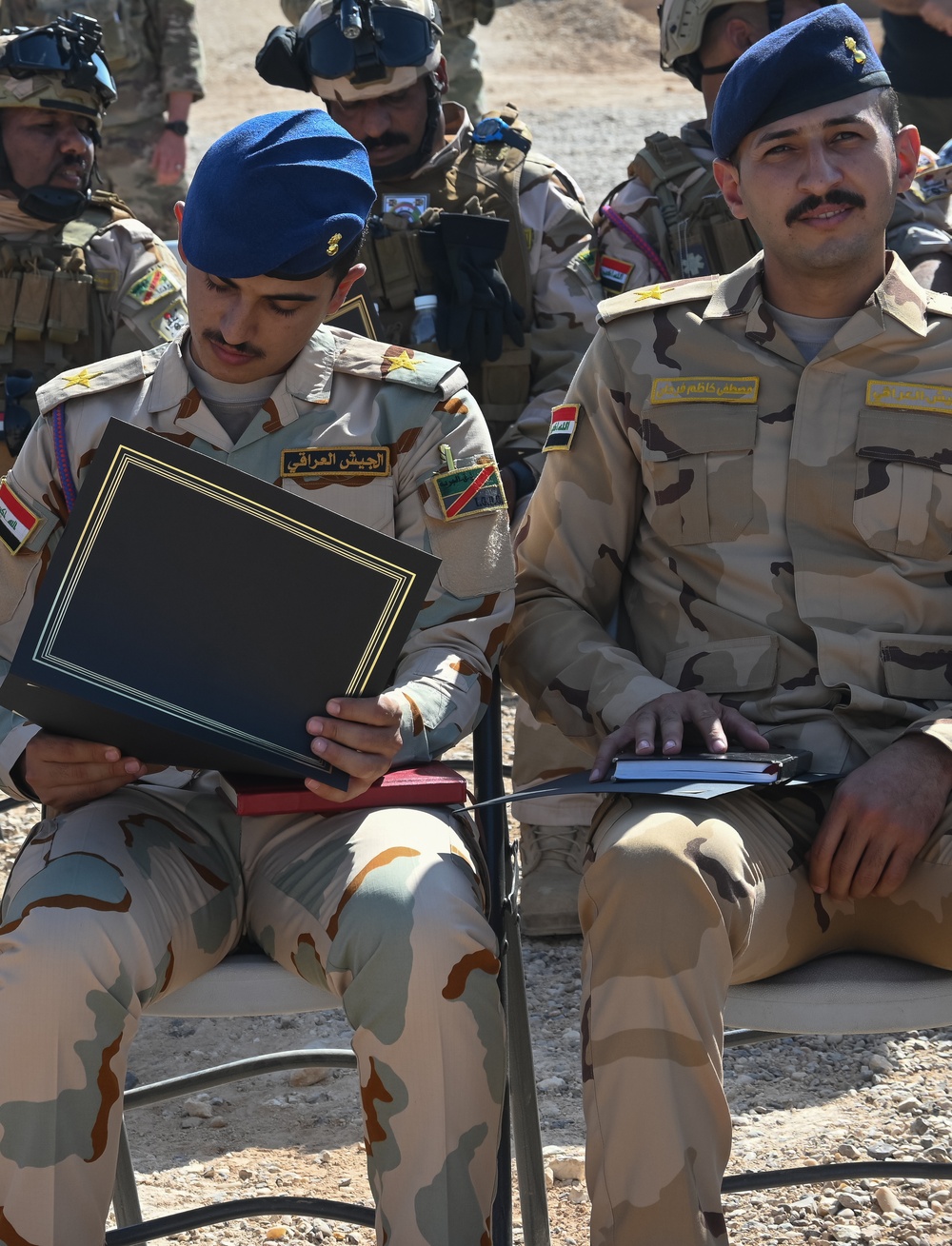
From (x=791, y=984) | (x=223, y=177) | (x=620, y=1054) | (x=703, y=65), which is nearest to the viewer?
(x=620, y=1054)

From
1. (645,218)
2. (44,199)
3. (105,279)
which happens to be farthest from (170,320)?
(645,218)

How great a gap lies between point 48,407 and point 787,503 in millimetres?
1185

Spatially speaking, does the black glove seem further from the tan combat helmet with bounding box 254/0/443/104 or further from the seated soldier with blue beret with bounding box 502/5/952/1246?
the seated soldier with blue beret with bounding box 502/5/952/1246

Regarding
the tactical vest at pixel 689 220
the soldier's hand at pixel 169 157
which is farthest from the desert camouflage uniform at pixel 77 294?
the soldier's hand at pixel 169 157

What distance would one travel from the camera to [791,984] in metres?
2.20

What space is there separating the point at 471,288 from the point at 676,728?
7.55 ft

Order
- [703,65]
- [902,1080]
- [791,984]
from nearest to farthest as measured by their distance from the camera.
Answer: [791,984] → [902,1080] → [703,65]

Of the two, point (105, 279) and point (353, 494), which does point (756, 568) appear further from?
point (105, 279)

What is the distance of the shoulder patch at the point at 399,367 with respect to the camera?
261 centimetres

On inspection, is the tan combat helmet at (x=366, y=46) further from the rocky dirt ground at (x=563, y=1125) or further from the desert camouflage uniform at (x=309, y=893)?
the rocky dirt ground at (x=563, y=1125)

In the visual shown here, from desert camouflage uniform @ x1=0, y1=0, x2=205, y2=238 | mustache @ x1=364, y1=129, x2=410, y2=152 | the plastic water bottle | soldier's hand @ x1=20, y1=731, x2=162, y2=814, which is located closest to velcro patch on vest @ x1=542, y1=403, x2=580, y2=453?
soldier's hand @ x1=20, y1=731, x2=162, y2=814

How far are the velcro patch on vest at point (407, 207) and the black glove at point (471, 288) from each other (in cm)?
6

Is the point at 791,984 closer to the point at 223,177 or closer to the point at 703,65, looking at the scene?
the point at 223,177

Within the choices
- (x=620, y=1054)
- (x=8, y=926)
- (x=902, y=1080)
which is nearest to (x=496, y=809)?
(x=620, y=1054)
